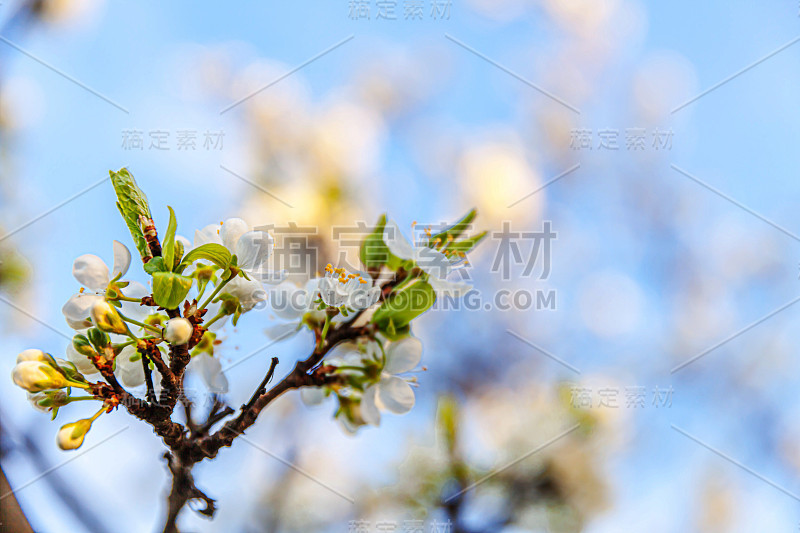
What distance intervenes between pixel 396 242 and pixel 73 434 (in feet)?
1.37

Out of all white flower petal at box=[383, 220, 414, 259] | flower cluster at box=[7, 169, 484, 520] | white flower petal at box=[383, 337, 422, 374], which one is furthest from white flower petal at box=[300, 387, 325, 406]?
white flower petal at box=[383, 220, 414, 259]

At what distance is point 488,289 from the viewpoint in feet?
9.23

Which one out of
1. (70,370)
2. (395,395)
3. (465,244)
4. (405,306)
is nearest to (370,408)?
(395,395)

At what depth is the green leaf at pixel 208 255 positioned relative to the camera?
61 cm

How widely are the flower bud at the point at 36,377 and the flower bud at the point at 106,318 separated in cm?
7

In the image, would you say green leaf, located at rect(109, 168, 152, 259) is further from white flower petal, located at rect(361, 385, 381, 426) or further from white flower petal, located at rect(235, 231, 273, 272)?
white flower petal, located at rect(361, 385, 381, 426)

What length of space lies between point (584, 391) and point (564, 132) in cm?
202

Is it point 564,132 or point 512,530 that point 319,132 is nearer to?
point 564,132

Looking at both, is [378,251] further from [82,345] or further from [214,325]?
[82,345]

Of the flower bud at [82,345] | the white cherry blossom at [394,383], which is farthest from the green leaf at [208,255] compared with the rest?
the white cherry blossom at [394,383]

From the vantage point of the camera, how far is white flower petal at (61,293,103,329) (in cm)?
61

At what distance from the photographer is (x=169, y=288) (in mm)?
565

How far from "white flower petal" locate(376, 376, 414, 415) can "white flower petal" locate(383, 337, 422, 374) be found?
0.05 feet

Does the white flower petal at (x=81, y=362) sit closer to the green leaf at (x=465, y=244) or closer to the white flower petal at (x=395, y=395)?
the white flower petal at (x=395, y=395)
